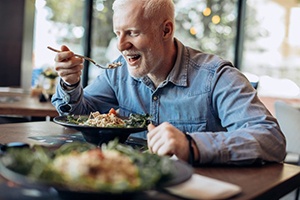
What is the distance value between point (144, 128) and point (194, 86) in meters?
0.36

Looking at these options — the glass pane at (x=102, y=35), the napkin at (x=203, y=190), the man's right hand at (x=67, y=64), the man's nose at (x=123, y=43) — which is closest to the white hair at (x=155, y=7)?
the man's nose at (x=123, y=43)

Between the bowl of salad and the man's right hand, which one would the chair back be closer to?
the bowl of salad

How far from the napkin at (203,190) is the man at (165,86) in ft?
1.32

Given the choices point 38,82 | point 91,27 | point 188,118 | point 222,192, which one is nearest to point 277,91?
point 91,27

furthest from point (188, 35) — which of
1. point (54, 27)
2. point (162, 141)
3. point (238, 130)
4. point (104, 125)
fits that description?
point (162, 141)

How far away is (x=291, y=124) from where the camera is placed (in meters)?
3.55

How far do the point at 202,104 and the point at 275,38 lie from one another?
13.2ft

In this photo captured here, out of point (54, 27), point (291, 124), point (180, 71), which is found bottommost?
point (291, 124)

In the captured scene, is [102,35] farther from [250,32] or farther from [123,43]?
[123,43]

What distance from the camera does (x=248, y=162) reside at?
4.51 ft

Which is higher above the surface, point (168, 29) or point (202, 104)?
point (168, 29)

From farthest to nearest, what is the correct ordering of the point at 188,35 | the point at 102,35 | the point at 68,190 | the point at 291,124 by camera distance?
the point at 188,35
the point at 102,35
the point at 291,124
the point at 68,190

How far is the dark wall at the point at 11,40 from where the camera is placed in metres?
3.31

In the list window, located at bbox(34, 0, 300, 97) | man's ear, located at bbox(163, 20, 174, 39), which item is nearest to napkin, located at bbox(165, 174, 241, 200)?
man's ear, located at bbox(163, 20, 174, 39)
